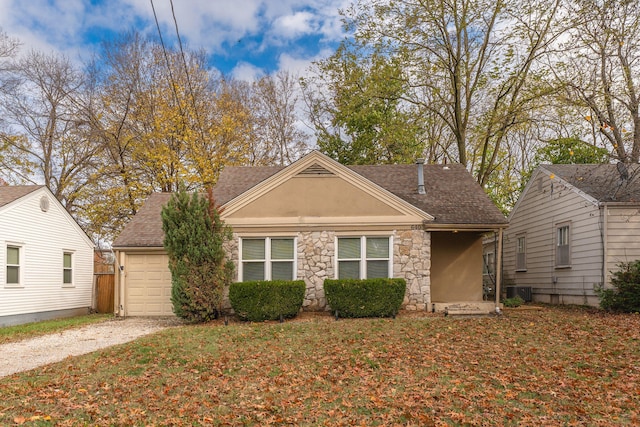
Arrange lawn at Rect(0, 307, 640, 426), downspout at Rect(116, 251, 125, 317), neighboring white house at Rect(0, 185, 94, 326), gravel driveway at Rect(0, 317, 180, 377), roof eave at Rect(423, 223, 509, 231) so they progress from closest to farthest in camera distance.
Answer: lawn at Rect(0, 307, 640, 426) < gravel driveway at Rect(0, 317, 180, 377) < roof eave at Rect(423, 223, 509, 231) < neighboring white house at Rect(0, 185, 94, 326) < downspout at Rect(116, 251, 125, 317)

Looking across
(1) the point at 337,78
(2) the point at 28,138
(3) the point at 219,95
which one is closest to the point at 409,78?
(1) the point at 337,78

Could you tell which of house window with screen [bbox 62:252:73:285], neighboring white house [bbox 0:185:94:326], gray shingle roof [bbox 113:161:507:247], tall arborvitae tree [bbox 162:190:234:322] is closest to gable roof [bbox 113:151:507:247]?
gray shingle roof [bbox 113:161:507:247]

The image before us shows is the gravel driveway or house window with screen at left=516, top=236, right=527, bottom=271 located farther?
house window with screen at left=516, top=236, right=527, bottom=271

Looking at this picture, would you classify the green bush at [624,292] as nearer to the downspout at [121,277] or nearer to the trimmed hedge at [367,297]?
the trimmed hedge at [367,297]

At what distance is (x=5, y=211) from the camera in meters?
15.4

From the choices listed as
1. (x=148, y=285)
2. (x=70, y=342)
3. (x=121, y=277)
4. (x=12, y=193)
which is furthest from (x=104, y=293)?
(x=70, y=342)

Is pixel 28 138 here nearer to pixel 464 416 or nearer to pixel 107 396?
pixel 107 396

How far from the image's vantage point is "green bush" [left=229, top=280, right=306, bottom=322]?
44.3 ft

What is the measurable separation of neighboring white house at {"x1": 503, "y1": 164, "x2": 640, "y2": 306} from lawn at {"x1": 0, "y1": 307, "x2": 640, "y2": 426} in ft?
13.9

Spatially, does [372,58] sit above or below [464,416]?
above

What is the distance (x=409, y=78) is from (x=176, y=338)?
1579 cm

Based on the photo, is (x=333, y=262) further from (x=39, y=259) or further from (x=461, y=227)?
(x=39, y=259)

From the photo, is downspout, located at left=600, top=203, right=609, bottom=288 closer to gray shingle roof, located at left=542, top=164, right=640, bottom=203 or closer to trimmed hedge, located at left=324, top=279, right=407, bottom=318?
gray shingle roof, located at left=542, top=164, right=640, bottom=203

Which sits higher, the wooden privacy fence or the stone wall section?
the stone wall section
